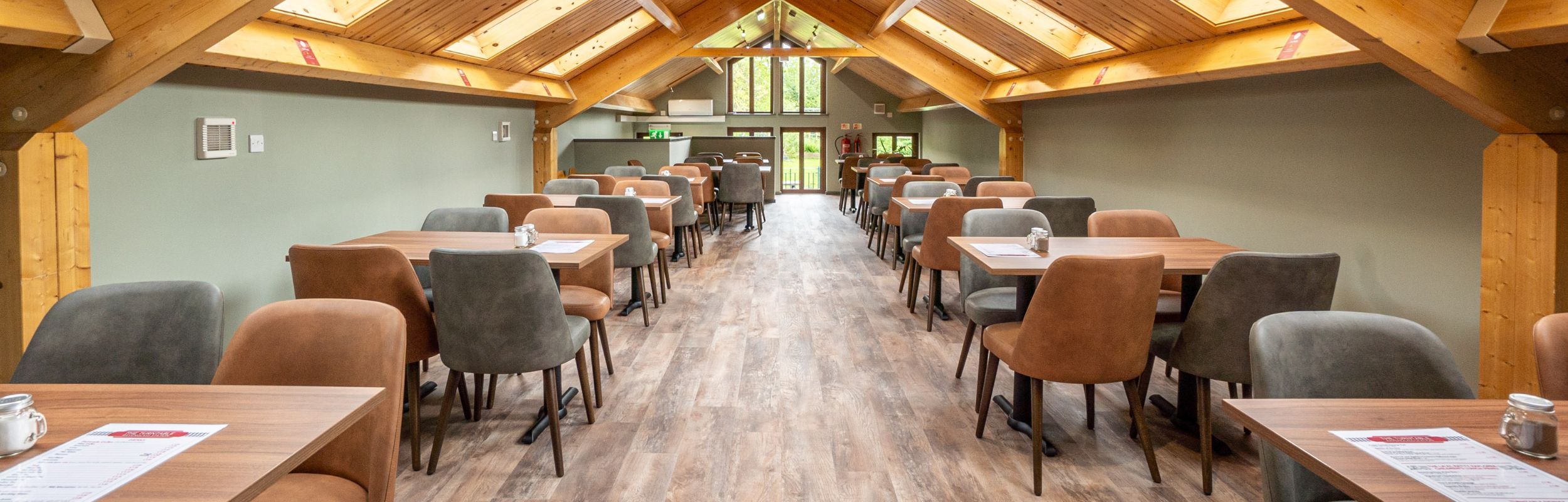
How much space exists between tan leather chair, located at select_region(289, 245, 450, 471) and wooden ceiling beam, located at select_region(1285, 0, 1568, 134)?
3275 mm

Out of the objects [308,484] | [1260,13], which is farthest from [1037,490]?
[1260,13]

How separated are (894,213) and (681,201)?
184 centimetres

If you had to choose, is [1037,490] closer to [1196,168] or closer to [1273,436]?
[1273,436]

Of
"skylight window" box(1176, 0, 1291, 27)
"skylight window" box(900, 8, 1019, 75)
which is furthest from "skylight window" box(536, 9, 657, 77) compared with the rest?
"skylight window" box(1176, 0, 1291, 27)

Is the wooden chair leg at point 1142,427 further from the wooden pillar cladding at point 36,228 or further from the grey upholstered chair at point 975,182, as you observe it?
the grey upholstered chair at point 975,182

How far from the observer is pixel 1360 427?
1.61 m

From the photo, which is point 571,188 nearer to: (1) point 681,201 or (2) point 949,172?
(1) point 681,201

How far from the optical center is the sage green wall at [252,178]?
386 cm

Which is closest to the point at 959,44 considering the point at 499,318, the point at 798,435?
the point at 798,435

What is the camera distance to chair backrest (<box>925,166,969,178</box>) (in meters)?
9.11

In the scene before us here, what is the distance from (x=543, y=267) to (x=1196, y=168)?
16.2ft

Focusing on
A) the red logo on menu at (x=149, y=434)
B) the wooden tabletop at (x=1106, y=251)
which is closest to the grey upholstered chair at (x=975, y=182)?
the wooden tabletop at (x=1106, y=251)

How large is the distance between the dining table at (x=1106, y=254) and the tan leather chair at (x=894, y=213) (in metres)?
2.59

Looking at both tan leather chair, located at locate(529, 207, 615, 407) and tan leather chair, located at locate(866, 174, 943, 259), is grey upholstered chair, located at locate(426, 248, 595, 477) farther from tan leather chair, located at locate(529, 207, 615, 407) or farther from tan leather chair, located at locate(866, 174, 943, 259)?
tan leather chair, located at locate(866, 174, 943, 259)
